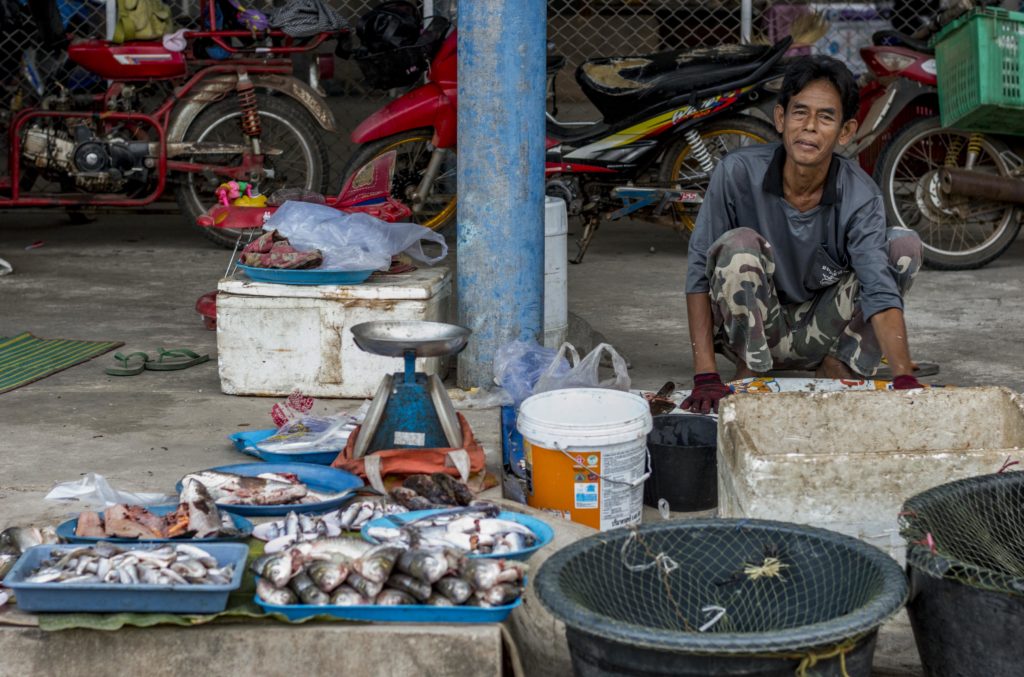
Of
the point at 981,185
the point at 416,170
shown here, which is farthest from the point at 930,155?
the point at 416,170

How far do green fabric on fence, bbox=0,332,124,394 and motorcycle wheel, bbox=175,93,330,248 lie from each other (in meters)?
1.88

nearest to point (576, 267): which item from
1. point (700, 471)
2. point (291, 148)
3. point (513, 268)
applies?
point (291, 148)

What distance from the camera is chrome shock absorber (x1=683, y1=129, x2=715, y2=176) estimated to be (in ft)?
22.6

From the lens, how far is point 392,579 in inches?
105

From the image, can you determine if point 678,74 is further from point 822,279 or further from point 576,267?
point 822,279

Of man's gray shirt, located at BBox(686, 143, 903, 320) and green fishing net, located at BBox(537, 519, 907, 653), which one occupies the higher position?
man's gray shirt, located at BBox(686, 143, 903, 320)

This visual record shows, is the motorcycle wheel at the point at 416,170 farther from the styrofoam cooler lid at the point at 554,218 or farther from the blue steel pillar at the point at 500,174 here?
the blue steel pillar at the point at 500,174

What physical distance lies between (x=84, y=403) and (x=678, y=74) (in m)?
3.48

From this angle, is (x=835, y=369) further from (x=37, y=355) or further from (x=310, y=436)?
(x=37, y=355)

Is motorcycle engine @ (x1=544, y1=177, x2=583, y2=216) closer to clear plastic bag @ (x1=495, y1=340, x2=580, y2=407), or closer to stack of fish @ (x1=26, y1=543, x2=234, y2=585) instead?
clear plastic bag @ (x1=495, y1=340, x2=580, y2=407)

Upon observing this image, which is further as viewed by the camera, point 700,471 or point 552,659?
point 700,471

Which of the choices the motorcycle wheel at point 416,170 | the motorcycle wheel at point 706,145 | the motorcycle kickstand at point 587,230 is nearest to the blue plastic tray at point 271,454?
the motorcycle wheel at point 416,170

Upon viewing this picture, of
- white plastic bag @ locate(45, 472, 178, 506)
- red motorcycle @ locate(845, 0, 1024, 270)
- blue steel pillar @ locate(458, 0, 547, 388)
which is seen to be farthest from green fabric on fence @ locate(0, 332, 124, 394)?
red motorcycle @ locate(845, 0, 1024, 270)

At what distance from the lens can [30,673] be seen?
104 inches
